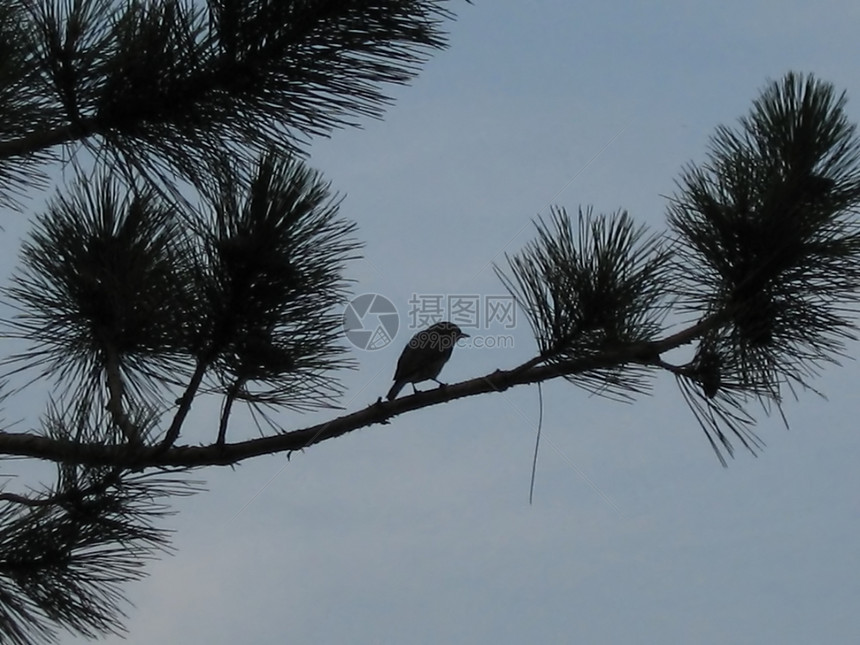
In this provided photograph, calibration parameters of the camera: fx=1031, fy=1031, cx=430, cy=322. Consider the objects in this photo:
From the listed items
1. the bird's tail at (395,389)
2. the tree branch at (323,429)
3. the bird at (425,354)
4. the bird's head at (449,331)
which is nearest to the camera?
the tree branch at (323,429)

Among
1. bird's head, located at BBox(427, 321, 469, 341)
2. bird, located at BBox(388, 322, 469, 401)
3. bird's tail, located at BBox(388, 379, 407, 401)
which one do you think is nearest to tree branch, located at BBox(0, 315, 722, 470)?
bird's head, located at BBox(427, 321, 469, 341)

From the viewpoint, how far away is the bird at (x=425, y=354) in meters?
4.18

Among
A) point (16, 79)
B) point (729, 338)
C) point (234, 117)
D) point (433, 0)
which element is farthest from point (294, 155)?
point (729, 338)

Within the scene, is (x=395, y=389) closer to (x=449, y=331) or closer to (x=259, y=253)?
(x=449, y=331)

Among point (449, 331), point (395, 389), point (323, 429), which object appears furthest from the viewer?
point (395, 389)

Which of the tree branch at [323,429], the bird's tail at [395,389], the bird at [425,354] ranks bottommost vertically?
the tree branch at [323,429]

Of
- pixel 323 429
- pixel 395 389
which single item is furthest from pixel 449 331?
pixel 323 429

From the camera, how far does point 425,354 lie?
13.8ft

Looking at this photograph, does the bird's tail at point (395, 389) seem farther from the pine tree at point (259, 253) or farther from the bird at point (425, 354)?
the pine tree at point (259, 253)

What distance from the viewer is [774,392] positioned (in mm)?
2436

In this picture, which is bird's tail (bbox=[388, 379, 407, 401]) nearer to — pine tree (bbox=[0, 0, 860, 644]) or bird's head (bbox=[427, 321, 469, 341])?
bird's head (bbox=[427, 321, 469, 341])

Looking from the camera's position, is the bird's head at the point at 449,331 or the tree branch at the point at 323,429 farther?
the bird's head at the point at 449,331

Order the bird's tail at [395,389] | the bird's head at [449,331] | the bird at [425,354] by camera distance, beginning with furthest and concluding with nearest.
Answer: the bird's tail at [395,389], the bird at [425,354], the bird's head at [449,331]

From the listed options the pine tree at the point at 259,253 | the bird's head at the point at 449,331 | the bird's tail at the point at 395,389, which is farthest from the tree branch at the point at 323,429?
the bird's tail at the point at 395,389
